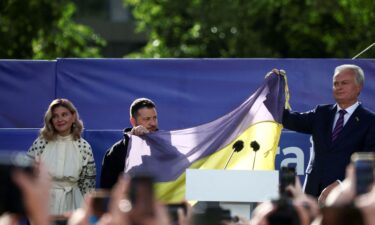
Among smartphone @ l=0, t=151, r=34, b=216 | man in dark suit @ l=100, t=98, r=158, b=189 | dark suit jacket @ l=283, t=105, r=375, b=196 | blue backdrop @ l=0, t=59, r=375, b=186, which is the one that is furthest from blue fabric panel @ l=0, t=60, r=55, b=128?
smartphone @ l=0, t=151, r=34, b=216

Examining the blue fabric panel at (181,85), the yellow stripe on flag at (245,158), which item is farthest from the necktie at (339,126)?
the blue fabric panel at (181,85)

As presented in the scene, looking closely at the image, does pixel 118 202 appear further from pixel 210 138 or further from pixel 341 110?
pixel 210 138

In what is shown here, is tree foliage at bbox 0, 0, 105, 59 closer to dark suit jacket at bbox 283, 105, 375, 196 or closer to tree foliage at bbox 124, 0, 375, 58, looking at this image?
tree foliage at bbox 124, 0, 375, 58

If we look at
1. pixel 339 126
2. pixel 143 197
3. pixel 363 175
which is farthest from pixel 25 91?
pixel 143 197

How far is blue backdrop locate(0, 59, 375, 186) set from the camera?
42.1 ft

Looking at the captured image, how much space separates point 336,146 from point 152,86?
3.61 meters

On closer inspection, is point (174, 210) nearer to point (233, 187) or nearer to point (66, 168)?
point (233, 187)

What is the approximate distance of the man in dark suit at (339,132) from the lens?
988cm

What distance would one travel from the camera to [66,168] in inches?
425

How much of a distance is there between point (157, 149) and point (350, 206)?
20.2 ft

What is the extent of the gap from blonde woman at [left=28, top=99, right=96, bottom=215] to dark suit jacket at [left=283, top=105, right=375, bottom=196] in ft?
6.59

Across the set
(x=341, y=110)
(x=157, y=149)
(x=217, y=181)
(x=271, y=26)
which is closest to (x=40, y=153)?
(x=157, y=149)

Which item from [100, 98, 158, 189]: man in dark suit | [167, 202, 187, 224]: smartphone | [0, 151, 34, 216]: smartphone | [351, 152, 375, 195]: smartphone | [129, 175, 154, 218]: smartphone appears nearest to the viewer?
[129, 175, 154, 218]: smartphone

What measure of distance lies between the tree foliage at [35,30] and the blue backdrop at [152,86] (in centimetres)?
859
